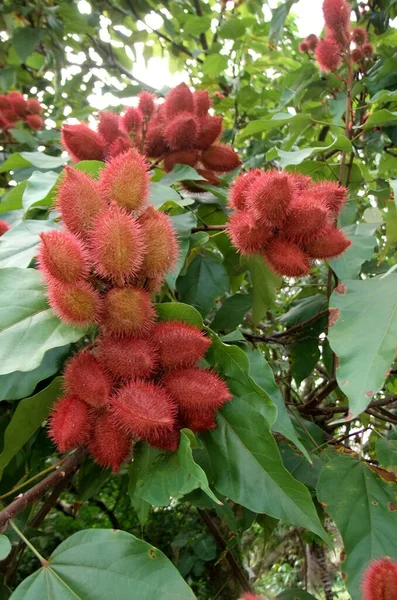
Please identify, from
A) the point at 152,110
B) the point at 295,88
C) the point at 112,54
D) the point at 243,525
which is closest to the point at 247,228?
the point at 152,110

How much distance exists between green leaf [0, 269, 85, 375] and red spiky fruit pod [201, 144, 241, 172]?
25.8 inches

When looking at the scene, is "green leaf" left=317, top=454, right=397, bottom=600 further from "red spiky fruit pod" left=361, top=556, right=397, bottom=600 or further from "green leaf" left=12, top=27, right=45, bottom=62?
"green leaf" left=12, top=27, right=45, bottom=62

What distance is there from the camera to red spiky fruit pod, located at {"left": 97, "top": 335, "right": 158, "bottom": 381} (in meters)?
0.74

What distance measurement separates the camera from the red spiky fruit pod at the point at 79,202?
0.79 meters

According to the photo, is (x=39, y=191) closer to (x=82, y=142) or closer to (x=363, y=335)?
(x=82, y=142)

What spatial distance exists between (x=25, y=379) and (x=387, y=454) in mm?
835

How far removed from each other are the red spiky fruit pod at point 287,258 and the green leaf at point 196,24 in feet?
6.38

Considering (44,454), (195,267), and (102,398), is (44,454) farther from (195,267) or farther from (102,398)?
(195,267)

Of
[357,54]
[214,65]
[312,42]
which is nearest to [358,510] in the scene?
[357,54]

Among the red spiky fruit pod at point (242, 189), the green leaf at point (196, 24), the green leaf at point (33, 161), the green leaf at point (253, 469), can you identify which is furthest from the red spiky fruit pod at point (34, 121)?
the green leaf at point (253, 469)

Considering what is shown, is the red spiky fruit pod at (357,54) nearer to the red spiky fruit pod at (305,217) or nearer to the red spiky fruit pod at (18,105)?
the red spiky fruit pod at (305,217)

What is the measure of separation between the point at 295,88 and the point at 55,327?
1659mm

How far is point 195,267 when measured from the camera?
4.19 feet

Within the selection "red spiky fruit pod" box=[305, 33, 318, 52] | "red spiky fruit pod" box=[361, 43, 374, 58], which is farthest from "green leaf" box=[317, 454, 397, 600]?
"red spiky fruit pod" box=[305, 33, 318, 52]
